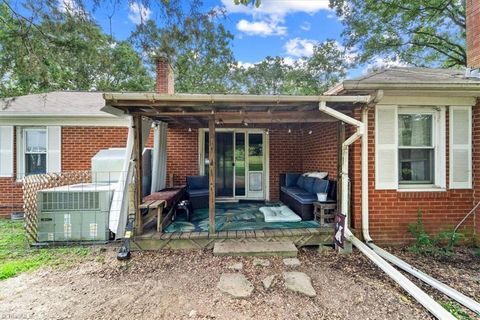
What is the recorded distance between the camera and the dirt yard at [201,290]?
254 centimetres

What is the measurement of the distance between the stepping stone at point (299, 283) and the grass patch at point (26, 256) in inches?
130

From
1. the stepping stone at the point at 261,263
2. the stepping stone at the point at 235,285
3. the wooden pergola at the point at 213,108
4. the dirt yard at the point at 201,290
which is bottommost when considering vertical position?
the dirt yard at the point at 201,290

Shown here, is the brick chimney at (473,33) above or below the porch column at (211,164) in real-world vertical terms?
above

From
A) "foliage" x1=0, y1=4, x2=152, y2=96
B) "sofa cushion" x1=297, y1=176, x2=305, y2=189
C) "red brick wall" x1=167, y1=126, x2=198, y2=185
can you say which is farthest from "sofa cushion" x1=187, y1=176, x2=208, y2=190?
"foliage" x1=0, y1=4, x2=152, y2=96

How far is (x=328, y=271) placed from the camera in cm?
342

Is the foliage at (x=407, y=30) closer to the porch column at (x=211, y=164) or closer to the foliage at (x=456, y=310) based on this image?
the porch column at (x=211, y=164)

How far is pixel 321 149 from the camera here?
19.0ft

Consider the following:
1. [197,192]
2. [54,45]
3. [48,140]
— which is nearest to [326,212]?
[197,192]

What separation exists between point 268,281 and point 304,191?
3005 mm

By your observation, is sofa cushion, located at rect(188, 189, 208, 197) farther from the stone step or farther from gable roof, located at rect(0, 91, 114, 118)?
gable roof, located at rect(0, 91, 114, 118)

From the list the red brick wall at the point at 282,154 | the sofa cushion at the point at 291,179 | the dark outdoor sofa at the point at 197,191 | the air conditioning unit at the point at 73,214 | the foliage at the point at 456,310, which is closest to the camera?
the foliage at the point at 456,310

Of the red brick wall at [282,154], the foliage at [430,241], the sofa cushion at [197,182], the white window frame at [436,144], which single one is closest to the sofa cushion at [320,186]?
the white window frame at [436,144]

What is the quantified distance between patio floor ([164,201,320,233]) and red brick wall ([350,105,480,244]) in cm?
99

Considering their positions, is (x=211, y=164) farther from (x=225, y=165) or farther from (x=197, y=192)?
(x=225, y=165)
